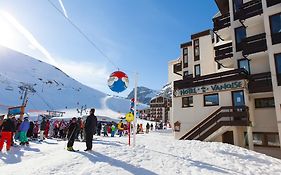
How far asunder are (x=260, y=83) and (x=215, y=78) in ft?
12.3

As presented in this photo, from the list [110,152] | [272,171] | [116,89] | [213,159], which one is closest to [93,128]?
[110,152]

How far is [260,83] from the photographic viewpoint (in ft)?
61.3

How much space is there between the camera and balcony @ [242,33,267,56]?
1922cm

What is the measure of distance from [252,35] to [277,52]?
3.78 meters

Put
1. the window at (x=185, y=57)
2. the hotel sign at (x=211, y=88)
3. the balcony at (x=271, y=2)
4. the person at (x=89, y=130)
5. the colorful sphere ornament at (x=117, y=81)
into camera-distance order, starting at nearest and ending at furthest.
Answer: the person at (x=89, y=130) → the colorful sphere ornament at (x=117, y=81) → the hotel sign at (x=211, y=88) → the balcony at (x=271, y=2) → the window at (x=185, y=57)

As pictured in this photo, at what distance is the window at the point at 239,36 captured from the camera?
71.5ft

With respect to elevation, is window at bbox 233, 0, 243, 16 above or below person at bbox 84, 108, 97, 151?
above

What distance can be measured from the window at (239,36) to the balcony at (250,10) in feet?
4.70

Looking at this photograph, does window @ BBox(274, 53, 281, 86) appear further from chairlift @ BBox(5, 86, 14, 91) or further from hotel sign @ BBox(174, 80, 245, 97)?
chairlift @ BBox(5, 86, 14, 91)

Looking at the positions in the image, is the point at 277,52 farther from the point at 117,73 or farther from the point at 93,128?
the point at 93,128

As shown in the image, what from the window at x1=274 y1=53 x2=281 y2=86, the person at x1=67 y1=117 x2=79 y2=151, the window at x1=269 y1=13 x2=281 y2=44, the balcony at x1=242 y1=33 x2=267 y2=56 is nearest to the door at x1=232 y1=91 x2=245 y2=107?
the window at x1=274 y1=53 x2=281 y2=86

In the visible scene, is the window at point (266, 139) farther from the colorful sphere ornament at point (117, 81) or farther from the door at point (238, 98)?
the colorful sphere ornament at point (117, 81)

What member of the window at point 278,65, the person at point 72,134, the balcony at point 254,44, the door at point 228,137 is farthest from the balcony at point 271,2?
the person at point 72,134

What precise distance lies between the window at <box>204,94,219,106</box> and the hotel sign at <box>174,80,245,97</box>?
51 centimetres
